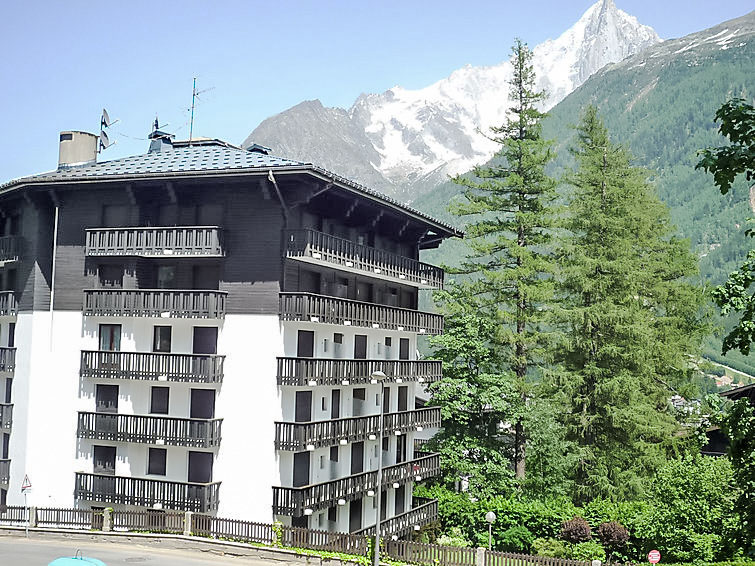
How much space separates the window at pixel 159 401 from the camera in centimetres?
3828

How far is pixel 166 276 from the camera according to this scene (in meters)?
38.9

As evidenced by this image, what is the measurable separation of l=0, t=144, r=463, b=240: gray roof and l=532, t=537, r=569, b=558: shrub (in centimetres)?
1835

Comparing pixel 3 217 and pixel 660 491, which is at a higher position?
pixel 3 217

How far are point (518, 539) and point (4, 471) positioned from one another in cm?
2534

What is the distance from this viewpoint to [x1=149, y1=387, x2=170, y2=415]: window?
3828 cm

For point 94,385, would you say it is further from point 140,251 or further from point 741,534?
point 741,534

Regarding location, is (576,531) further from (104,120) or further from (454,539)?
(104,120)

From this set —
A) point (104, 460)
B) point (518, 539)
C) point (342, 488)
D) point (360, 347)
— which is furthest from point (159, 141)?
point (518, 539)

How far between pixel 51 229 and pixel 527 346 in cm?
2721

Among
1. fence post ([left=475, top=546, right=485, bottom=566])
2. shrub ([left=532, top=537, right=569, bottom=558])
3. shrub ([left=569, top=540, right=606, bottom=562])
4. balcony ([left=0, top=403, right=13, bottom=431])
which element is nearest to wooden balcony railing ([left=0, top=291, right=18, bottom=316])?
balcony ([left=0, top=403, right=13, bottom=431])

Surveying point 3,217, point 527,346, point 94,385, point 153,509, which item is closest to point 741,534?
point 153,509

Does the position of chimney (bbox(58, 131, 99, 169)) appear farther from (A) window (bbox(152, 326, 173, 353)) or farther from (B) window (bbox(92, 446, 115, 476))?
(B) window (bbox(92, 446, 115, 476))

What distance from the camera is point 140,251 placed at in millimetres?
37719

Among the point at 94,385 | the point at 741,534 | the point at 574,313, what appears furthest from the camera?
the point at 574,313
